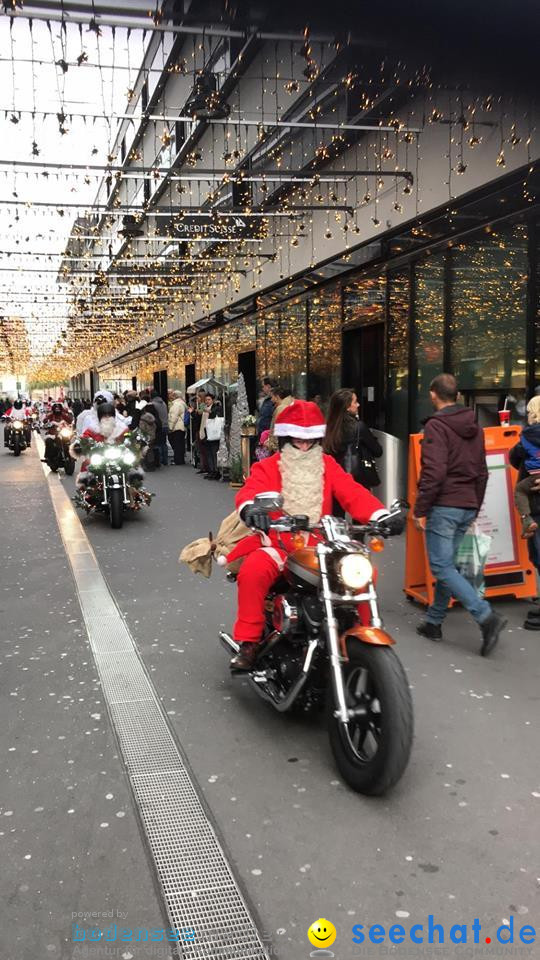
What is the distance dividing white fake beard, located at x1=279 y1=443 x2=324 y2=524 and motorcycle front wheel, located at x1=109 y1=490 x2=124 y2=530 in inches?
248

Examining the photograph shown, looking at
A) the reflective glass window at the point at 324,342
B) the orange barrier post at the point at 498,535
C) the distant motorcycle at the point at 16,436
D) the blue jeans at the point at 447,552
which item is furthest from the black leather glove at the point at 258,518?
the distant motorcycle at the point at 16,436

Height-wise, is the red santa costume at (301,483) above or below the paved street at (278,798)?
above

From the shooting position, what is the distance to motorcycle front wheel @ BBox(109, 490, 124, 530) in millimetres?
10336

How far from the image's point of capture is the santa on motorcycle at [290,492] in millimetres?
4176

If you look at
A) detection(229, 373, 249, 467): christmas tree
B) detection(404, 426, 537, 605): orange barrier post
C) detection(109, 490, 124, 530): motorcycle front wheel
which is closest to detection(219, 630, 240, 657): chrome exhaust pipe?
detection(404, 426, 537, 605): orange barrier post

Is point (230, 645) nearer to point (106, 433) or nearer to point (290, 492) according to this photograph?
point (290, 492)

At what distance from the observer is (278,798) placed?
3365 mm

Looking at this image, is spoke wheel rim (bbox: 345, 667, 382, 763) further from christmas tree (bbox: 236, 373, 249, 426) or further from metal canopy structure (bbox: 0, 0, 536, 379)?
christmas tree (bbox: 236, 373, 249, 426)

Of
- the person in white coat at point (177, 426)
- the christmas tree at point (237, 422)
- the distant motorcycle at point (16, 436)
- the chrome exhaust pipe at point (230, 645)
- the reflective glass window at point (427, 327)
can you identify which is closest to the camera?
the chrome exhaust pipe at point (230, 645)

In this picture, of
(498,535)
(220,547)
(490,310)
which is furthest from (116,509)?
(220,547)

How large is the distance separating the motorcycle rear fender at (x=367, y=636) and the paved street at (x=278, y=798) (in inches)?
25.0

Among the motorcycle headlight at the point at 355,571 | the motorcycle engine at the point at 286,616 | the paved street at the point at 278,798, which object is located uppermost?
the motorcycle headlight at the point at 355,571

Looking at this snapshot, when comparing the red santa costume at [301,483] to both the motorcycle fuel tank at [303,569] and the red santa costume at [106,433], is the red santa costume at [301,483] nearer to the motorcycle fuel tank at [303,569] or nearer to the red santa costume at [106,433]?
the motorcycle fuel tank at [303,569]

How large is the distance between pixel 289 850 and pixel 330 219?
47.2 feet
